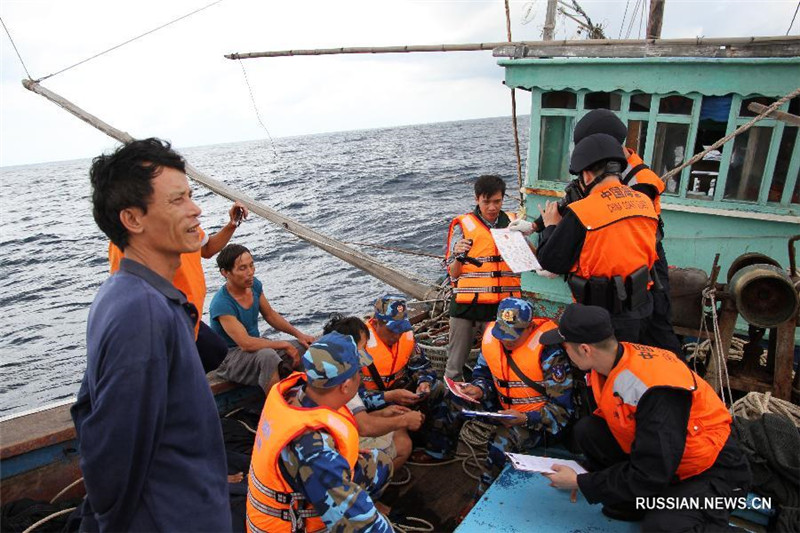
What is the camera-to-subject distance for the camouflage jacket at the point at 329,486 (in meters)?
1.97

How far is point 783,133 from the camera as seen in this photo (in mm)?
4918

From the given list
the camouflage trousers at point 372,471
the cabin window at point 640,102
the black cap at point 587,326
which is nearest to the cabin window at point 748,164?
the cabin window at point 640,102

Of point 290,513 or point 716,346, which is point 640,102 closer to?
point 716,346

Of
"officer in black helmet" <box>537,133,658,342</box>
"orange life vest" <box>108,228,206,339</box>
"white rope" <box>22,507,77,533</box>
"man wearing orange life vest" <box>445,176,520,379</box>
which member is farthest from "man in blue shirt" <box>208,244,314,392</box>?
"officer in black helmet" <box>537,133,658,342</box>

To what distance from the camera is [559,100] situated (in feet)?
19.0

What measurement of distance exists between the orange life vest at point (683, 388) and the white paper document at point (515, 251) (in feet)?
3.68

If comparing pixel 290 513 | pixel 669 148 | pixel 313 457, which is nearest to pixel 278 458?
pixel 313 457

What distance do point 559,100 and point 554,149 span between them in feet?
1.84

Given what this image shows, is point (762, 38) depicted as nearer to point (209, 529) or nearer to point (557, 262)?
point (557, 262)

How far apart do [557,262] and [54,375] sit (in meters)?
10.7

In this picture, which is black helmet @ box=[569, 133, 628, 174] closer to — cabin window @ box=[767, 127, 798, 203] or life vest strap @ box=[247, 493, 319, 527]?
life vest strap @ box=[247, 493, 319, 527]

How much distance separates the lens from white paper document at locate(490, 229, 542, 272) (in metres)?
3.56

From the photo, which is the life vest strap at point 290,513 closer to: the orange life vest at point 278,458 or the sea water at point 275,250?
the orange life vest at point 278,458

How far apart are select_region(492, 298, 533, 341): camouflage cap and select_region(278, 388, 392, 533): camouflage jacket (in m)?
1.67
